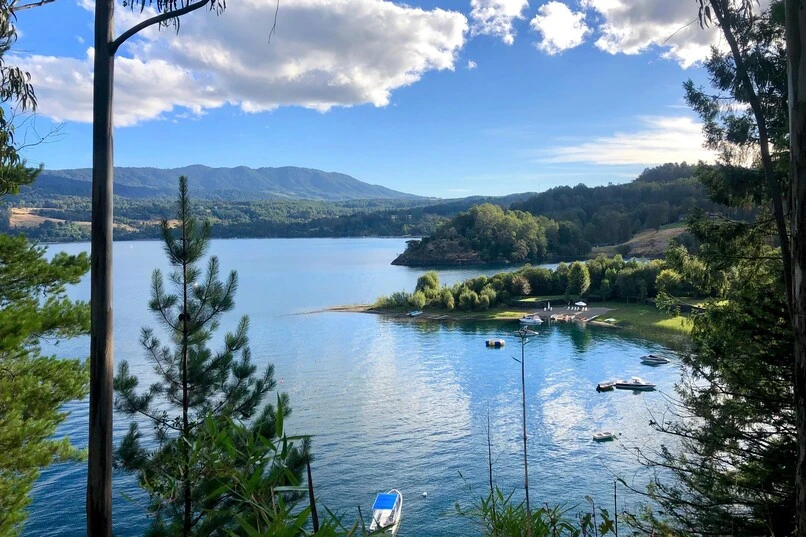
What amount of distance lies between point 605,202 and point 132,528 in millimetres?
97504

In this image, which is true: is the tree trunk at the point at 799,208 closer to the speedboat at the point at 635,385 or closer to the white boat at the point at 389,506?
the white boat at the point at 389,506

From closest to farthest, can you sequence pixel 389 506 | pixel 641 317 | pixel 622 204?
pixel 389 506 < pixel 641 317 < pixel 622 204

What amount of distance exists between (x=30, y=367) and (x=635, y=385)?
2201 cm

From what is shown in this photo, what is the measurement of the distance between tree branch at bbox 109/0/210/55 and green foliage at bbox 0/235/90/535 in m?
3.87

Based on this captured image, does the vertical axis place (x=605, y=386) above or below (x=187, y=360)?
below

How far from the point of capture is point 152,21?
7.39ft

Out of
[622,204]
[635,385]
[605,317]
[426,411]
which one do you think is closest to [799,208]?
[426,411]

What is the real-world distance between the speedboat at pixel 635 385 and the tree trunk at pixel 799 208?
73.3ft

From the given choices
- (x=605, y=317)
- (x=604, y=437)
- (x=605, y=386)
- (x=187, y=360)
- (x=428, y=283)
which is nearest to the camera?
(x=187, y=360)

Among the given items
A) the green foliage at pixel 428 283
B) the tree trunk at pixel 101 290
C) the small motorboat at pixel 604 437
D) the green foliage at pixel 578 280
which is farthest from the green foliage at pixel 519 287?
the tree trunk at pixel 101 290

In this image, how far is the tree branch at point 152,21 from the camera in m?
2.26

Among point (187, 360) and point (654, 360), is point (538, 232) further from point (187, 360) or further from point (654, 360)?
point (187, 360)

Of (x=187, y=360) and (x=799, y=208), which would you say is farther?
(x=187, y=360)

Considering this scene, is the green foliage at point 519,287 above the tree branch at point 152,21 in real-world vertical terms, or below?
below
